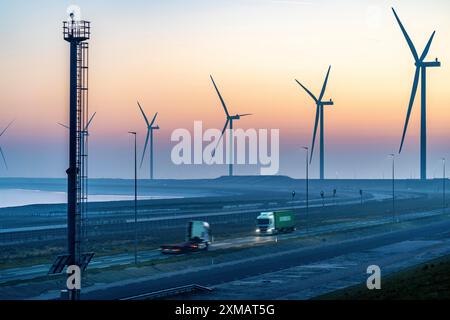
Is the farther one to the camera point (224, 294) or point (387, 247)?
point (387, 247)

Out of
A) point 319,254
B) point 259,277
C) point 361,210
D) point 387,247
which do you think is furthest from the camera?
point 361,210

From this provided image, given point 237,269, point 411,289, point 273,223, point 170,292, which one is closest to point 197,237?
point 237,269

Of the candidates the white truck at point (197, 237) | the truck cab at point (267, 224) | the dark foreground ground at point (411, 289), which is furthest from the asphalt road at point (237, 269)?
the dark foreground ground at point (411, 289)

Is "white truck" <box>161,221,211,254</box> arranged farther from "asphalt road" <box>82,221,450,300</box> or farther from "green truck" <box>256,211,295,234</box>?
"green truck" <box>256,211,295,234</box>

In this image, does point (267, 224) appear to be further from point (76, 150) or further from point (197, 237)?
point (76, 150)

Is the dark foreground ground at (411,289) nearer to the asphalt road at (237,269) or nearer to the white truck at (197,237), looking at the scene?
the asphalt road at (237,269)

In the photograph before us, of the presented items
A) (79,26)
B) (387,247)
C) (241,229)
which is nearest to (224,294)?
(79,26)
